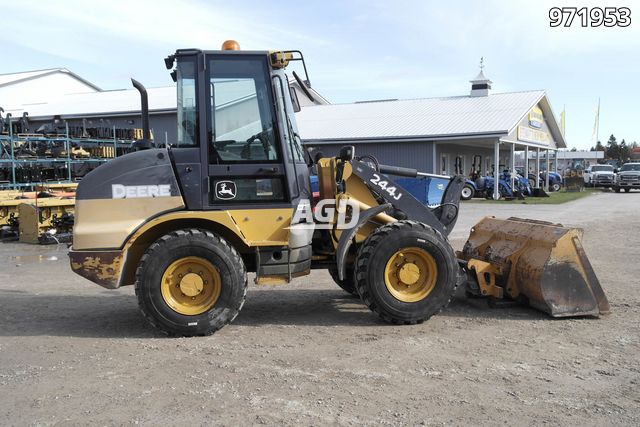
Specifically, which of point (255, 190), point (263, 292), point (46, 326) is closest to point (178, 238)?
point (255, 190)

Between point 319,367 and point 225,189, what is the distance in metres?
2.02

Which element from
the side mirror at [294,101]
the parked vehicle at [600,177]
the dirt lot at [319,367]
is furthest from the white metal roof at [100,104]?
the parked vehicle at [600,177]

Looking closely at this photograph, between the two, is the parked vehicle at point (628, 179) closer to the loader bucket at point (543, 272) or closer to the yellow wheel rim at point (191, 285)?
the loader bucket at point (543, 272)

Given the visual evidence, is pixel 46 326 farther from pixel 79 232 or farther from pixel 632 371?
pixel 632 371

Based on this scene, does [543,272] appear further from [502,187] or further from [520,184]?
[520,184]

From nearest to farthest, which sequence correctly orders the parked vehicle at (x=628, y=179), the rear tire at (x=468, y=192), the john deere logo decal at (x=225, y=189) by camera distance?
the john deere logo decal at (x=225, y=189)
the rear tire at (x=468, y=192)
the parked vehicle at (x=628, y=179)

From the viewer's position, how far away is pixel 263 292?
26.1ft

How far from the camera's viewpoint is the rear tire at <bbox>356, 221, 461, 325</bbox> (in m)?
5.92

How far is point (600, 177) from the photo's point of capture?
127ft

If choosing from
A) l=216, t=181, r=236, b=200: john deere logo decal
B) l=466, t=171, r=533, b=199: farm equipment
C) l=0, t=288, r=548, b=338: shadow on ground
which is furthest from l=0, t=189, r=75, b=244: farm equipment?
l=466, t=171, r=533, b=199: farm equipment

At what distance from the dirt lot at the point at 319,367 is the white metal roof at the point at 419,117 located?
21.1 meters

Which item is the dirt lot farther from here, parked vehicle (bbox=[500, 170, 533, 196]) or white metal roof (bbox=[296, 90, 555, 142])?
parked vehicle (bbox=[500, 170, 533, 196])

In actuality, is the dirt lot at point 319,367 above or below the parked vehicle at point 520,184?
below

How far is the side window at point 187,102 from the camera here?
5723mm
